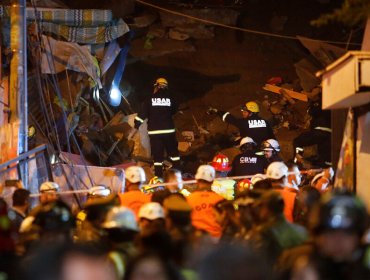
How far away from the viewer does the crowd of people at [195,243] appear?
13.6ft

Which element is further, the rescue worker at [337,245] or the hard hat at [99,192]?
the hard hat at [99,192]

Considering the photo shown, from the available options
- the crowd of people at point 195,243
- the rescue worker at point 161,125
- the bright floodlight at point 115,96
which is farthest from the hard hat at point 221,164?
the crowd of people at point 195,243

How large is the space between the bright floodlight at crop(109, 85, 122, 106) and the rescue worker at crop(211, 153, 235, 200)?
3258 mm

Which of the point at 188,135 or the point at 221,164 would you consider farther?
the point at 188,135

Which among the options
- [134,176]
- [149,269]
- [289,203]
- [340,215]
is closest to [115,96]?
[134,176]

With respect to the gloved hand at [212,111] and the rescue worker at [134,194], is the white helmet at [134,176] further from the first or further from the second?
the gloved hand at [212,111]

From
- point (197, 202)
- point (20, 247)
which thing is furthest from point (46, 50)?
point (20, 247)

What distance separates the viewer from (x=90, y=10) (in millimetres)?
16812

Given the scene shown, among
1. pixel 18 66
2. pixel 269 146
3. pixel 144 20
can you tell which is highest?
pixel 144 20

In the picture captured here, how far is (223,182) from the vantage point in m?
13.6

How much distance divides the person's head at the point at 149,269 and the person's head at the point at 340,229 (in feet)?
3.19

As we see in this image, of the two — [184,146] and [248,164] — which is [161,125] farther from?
[248,164]

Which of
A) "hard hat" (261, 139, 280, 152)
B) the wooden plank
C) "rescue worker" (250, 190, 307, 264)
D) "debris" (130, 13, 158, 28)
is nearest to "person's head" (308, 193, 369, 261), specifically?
"rescue worker" (250, 190, 307, 264)

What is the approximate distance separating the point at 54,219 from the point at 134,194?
2923 mm
